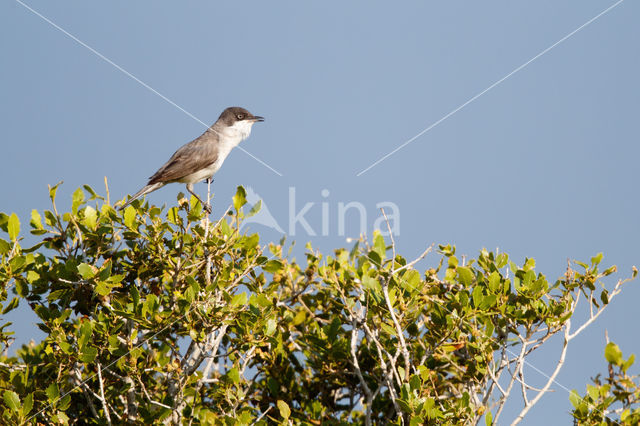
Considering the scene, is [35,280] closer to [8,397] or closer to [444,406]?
[8,397]

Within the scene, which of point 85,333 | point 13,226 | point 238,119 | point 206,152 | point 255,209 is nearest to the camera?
point 85,333

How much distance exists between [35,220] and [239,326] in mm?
2099

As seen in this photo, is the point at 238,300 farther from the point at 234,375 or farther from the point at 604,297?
the point at 604,297

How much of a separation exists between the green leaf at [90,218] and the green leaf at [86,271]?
19.1 inches

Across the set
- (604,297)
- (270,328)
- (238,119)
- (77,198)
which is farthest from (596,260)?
(238,119)

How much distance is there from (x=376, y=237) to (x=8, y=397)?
3.16 m

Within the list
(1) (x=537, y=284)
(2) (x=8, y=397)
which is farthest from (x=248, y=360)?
(1) (x=537, y=284)

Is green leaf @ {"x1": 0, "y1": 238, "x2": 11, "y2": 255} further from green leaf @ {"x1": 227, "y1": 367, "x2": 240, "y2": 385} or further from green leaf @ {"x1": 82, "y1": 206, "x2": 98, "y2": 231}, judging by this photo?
green leaf @ {"x1": 227, "y1": 367, "x2": 240, "y2": 385}

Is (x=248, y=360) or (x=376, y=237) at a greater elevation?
(x=376, y=237)

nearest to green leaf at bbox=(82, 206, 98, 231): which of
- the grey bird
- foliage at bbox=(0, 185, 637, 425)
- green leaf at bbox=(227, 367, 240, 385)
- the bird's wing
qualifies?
foliage at bbox=(0, 185, 637, 425)

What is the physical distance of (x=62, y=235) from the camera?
6012mm

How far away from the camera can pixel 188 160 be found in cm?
978

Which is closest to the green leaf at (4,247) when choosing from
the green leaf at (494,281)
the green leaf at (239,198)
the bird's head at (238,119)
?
the green leaf at (239,198)

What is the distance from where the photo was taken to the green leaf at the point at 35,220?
237 inches
